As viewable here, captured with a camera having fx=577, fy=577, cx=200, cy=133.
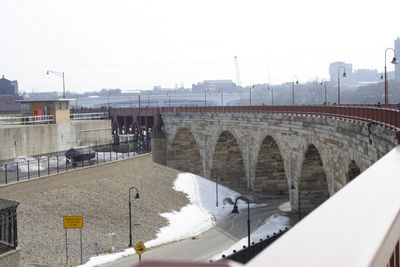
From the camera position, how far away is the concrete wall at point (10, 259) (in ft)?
69.6

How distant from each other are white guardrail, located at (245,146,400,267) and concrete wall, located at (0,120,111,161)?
38.4 m

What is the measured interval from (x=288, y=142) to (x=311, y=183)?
3023mm

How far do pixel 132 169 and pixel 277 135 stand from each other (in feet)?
37.7

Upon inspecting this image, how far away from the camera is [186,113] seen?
201 ft

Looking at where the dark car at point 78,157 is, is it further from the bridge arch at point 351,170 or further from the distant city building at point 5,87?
the distant city building at point 5,87

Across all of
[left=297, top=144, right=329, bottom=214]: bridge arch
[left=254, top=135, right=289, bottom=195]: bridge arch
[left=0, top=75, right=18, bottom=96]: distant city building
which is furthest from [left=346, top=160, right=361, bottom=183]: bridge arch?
[left=0, top=75, right=18, bottom=96]: distant city building

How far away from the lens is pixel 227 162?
57000 mm

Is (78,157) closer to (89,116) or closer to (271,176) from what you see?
(271,176)

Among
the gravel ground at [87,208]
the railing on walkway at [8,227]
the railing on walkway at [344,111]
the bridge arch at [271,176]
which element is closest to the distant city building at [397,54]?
the bridge arch at [271,176]

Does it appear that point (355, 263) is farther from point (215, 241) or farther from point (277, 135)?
point (277, 135)

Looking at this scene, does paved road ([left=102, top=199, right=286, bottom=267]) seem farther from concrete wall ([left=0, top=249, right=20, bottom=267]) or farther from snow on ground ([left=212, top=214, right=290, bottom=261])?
concrete wall ([left=0, top=249, right=20, bottom=267])

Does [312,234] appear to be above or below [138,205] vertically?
above

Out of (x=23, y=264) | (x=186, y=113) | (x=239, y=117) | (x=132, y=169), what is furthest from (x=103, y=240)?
(x=186, y=113)

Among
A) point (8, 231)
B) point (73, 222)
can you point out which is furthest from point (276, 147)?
point (8, 231)
